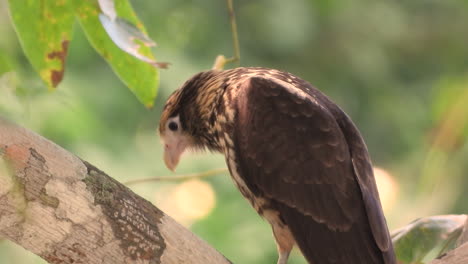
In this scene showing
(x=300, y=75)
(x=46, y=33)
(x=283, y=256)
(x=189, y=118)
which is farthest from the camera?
(x=300, y=75)

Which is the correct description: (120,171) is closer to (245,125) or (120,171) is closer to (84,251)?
(245,125)

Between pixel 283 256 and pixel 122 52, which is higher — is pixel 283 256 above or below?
below

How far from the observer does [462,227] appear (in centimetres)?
253

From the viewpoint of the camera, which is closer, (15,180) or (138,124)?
(15,180)

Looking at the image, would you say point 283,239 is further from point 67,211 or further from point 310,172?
point 67,211

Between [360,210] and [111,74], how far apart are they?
268 centimetres

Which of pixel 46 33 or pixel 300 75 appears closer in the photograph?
pixel 46 33

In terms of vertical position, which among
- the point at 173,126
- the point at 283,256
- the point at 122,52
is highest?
the point at 122,52

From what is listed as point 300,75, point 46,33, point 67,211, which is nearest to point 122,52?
point 46,33

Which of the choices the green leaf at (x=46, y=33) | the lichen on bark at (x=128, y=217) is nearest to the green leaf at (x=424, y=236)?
the lichen on bark at (x=128, y=217)

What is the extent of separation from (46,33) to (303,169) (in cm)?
72

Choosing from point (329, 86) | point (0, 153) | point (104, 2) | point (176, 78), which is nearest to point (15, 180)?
point (0, 153)

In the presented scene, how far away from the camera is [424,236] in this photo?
2.51m

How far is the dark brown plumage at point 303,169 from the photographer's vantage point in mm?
2326
